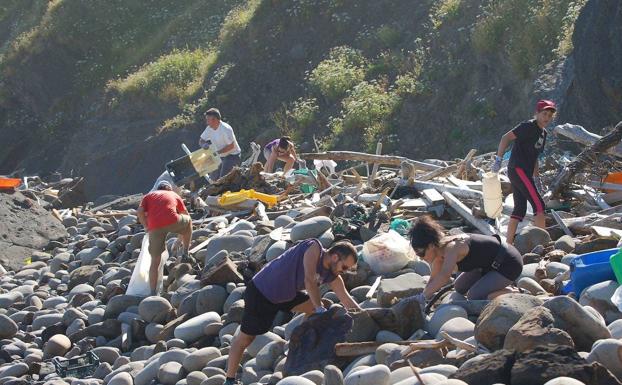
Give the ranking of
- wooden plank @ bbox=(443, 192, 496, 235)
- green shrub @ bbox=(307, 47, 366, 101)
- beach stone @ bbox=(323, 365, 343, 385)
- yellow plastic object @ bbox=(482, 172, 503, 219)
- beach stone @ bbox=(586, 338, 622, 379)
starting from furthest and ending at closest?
green shrub @ bbox=(307, 47, 366, 101) → wooden plank @ bbox=(443, 192, 496, 235) → yellow plastic object @ bbox=(482, 172, 503, 219) → beach stone @ bbox=(323, 365, 343, 385) → beach stone @ bbox=(586, 338, 622, 379)

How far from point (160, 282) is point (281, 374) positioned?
410 cm

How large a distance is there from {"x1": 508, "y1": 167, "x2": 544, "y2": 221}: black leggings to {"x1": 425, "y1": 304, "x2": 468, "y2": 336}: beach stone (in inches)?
102

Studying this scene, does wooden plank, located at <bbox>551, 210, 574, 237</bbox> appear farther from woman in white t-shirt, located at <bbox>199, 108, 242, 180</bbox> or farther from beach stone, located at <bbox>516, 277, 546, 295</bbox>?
woman in white t-shirt, located at <bbox>199, 108, 242, 180</bbox>

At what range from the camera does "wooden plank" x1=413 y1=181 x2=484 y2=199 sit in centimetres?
1201

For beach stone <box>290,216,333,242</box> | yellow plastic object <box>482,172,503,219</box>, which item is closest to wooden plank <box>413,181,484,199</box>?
yellow plastic object <box>482,172,503,219</box>

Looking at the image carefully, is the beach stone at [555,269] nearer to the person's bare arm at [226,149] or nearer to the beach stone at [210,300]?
the beach stone at [210,300]

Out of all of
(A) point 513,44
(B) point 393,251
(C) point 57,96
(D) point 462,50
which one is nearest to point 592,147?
(B) point 393,251

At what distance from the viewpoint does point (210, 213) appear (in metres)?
15.0

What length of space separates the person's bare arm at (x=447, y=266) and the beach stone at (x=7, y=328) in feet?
18.7

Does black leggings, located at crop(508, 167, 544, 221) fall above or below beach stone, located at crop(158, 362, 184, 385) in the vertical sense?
above

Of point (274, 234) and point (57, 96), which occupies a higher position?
point (274, 234)

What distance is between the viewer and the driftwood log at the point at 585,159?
1127cm

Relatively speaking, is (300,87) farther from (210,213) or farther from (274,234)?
(274,234)

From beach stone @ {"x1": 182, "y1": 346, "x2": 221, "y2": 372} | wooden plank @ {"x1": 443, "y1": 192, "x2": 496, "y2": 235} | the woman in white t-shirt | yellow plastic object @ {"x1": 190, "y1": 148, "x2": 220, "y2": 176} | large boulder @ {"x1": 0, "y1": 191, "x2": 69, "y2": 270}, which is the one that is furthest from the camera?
large boulder @ {"x1": 0, "y1": 191, "x2": 69, "y2": 270}
